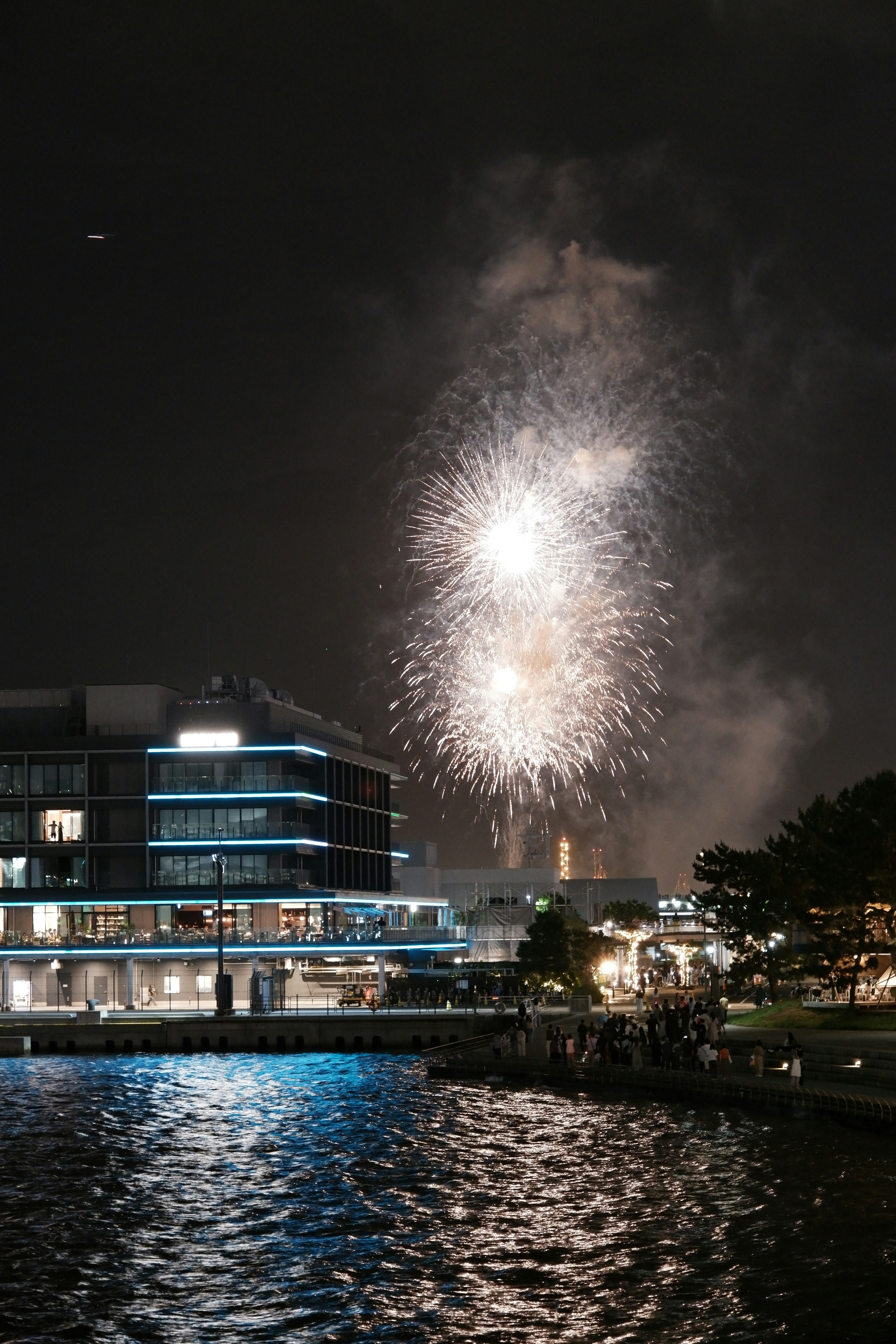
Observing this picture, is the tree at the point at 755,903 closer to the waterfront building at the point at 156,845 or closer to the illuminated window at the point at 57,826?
the waterfront building at the point at 156,845

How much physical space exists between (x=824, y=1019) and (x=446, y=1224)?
38.1 meters

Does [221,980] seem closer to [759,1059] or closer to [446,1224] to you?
[759,1059]

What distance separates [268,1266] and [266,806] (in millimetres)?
88434

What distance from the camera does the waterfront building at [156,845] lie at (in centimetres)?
11719

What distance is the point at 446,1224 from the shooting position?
134ft

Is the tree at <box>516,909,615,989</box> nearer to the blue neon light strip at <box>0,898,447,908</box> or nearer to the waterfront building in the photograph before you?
the waterfront building

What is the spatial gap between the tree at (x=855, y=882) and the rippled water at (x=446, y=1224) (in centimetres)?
2025

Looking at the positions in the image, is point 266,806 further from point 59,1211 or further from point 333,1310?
point 333,1310

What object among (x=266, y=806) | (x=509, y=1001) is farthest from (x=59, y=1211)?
(x=266, y=806)

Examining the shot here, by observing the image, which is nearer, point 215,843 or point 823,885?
point 823,885

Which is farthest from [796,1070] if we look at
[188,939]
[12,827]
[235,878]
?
[12,827]

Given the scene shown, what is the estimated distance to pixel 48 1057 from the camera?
296ft

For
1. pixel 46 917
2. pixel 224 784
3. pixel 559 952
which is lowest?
pixel 559 952

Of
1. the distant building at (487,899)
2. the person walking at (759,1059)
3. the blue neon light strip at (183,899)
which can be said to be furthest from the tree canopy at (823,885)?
the distant building at (487,899)
